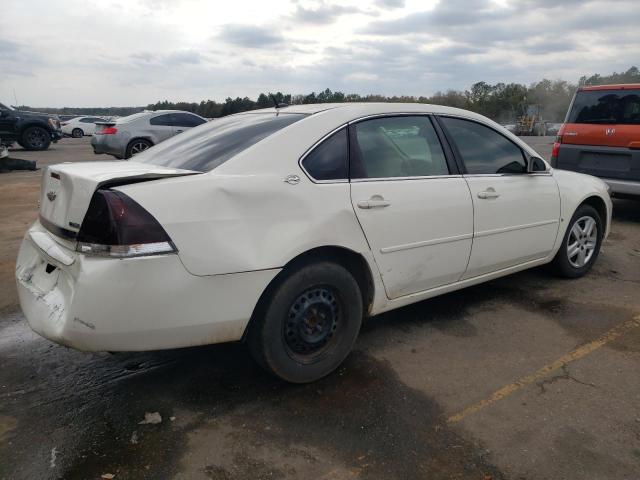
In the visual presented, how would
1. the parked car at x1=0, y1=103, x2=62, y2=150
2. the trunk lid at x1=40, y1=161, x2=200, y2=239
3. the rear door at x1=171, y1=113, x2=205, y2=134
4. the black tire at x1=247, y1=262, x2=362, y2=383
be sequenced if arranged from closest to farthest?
the trunk lid at x1=40, y1=161, x2=200, y2=239 → the black tire at x1=247, y1=262, x2=362, y2=383 → the rear door at x1=171, y1=113, x2=205, y2=134 → the parked car at x1=0, y1=103, x2=62, y2=150

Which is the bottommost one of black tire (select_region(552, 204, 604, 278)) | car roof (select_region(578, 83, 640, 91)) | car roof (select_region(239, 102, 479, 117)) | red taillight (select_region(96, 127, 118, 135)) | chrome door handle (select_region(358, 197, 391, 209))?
black tire (select_region(552, 204, 604, 278))

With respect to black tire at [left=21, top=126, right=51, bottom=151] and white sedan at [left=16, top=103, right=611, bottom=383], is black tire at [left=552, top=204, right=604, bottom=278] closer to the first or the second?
white sedan at [left=16, top=103, right=611, bottom=383]

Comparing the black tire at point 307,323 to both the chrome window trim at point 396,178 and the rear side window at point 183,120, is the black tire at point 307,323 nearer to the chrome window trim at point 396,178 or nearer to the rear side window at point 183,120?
the chrome window trim at point 396,178

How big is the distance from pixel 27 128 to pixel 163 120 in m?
7.38

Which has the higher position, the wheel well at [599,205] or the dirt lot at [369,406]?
the wheel well at [599,205]

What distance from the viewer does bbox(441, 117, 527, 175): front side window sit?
379cm

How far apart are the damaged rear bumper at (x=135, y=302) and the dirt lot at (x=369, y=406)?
49 centimetres

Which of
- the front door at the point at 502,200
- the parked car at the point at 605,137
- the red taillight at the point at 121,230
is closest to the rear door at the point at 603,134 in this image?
the parked car at the point at 605,137

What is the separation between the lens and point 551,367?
3.26 m

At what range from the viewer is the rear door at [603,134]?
22.1 feet

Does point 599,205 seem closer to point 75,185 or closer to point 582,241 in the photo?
point 582,241

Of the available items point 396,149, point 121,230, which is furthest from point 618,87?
point 121,230

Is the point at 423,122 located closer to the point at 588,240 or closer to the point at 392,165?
the point at 392,165

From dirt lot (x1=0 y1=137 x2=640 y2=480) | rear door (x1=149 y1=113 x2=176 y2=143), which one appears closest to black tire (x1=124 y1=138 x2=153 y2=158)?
rear door (x1=149 y1=113 x2=176 y2=143)
